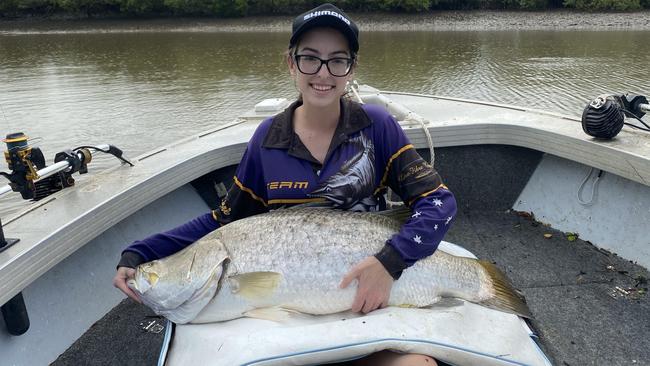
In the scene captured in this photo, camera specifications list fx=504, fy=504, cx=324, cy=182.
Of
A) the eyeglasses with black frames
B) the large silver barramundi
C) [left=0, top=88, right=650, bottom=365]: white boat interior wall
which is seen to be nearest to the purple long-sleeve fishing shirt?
the large silver barramundi

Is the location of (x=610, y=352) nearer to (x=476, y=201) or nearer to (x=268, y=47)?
(x=476, y=201)

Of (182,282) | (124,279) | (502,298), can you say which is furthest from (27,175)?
(502,298)

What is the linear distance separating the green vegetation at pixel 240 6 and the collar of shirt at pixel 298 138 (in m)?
41.4

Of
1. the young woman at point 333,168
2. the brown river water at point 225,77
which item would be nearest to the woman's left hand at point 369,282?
the young woman at point 333,168

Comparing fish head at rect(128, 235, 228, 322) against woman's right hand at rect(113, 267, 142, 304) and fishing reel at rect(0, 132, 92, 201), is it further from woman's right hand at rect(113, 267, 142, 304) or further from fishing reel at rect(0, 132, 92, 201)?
fishing reel at rect(0, 132, 92, 201)

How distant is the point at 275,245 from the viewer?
2180 mm

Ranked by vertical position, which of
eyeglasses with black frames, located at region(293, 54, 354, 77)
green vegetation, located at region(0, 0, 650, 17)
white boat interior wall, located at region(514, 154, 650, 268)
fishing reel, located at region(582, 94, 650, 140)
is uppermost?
eyeglasses with black frames, located at region(293, 54, 354, 77)

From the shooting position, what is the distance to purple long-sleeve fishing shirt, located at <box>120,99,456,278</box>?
2.30 meters

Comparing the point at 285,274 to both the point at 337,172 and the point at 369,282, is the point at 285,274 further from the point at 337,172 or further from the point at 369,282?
the point at 337,172

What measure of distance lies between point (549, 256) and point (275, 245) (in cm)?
240

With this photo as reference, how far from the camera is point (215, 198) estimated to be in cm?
407

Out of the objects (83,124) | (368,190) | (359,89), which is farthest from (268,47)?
(368,190)

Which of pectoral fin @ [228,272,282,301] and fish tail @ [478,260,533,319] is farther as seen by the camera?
fish tail @ [478,260,533,319]

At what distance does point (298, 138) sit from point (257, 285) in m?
0.71
